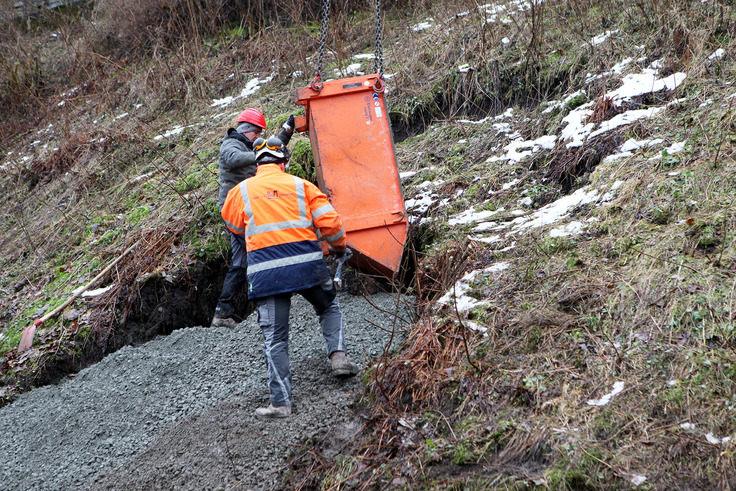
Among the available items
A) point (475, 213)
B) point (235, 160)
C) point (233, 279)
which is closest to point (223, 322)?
point (233, 279)

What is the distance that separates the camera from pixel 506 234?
175 inches

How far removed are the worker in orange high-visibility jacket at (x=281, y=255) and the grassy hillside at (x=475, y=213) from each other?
1.70 ft

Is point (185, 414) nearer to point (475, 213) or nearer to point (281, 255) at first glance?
point (281, 255)

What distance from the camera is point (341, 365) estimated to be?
3.67 metres

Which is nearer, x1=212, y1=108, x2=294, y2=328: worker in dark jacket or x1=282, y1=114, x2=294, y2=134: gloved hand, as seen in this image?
x1=282, y1=114, x2=294, y2=134: gloved hand

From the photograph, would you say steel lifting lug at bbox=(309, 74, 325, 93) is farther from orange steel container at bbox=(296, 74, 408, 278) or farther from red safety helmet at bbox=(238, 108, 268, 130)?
red safety helmet at bbox=(238, 108, 268, 130)

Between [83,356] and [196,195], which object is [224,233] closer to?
[196,195]

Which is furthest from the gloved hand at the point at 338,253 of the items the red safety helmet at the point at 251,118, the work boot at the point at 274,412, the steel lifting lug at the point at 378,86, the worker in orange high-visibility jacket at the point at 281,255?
the red safety helmet at the point at 251,118

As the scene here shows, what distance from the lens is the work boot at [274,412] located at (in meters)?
3.43

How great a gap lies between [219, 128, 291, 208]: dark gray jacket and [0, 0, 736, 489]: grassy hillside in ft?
2.69

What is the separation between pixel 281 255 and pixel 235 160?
5.90 ft

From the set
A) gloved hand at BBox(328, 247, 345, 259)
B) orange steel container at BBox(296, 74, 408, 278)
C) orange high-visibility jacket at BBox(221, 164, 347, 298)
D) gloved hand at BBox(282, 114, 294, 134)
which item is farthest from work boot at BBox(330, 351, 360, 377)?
A: gloved hand at BBox(282, 114, 294, 134)

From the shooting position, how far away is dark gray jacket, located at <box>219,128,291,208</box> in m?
4.95

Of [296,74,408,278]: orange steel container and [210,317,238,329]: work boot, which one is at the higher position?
[296,74,408,278]: orange steel container
